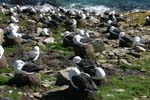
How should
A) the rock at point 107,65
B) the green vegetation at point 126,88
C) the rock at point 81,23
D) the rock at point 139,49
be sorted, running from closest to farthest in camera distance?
the green vegetation at point 126,88 → the rock at point 107,65 → the rock at point 139,49 → the rock at point 81,23

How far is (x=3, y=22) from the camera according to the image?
48781mm

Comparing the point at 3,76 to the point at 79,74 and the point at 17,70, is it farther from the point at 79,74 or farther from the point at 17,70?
the point at 79,74

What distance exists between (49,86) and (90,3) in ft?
191

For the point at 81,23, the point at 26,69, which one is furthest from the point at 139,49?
the point at 81,23

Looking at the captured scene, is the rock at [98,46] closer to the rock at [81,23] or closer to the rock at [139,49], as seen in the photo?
the rock at [139,49]

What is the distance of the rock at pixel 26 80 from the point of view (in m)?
22.0

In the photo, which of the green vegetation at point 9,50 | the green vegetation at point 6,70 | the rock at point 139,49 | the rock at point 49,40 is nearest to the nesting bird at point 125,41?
the rock at point 139,49

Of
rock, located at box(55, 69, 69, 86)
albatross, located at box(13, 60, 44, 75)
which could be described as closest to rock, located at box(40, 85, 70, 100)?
rock, located at box(55, 69, 69, 86)

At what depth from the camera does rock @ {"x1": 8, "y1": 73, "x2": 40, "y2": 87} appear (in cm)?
2200

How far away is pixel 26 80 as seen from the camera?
22.0 metres

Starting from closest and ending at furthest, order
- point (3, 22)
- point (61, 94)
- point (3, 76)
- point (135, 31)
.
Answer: point (61, 94) → point (3, 76) → point (135, 31) → point (3, 22)

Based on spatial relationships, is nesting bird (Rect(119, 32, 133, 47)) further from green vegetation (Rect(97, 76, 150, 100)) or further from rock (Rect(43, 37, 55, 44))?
green vegetation (Rect(97, 76, 150, 100))

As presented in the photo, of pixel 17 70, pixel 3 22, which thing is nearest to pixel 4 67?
pixel 17 70

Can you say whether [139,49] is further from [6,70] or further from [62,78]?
[62,78]
